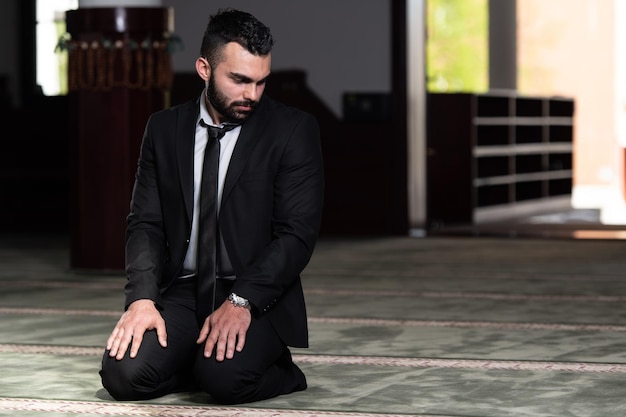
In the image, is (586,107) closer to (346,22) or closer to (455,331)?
(346,22)

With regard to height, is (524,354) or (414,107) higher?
(414,107)

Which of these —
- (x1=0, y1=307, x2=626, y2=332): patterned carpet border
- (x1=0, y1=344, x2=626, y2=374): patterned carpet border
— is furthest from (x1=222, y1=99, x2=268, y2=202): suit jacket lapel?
(x1=0, y1=307, x2=626, y2=332): patterned carpet border

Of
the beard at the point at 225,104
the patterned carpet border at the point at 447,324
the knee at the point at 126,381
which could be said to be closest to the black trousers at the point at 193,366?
the knee at the point at 126,381

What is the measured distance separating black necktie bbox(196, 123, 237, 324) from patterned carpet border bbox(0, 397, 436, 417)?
0.96ft

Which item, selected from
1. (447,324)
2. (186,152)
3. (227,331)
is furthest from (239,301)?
(447,324)

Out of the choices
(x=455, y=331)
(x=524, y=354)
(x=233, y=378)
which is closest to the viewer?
(x=233, y=378)

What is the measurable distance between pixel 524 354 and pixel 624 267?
115 inches

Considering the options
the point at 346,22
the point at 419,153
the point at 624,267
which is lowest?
the point at 624,267

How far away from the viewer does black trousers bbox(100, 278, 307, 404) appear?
3195 millimetres

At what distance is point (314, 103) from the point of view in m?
8.94

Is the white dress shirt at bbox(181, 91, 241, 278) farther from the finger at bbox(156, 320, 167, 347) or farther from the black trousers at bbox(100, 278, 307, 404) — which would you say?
the finger at bbox(156, 320, 167, 347)

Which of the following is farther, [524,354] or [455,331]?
[455,331]

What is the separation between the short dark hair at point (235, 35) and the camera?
3.17 metres

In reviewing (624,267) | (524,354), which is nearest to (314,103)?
(624,267)
